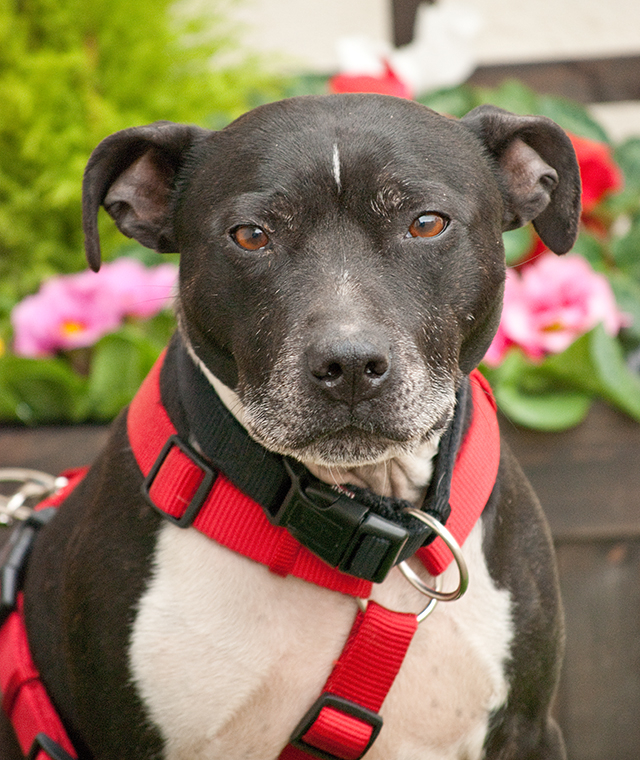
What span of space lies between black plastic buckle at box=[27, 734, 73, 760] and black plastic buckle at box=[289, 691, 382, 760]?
1.55ft

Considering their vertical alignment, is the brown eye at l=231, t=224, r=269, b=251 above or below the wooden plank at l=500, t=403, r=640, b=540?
above

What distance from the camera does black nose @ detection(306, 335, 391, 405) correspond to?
124 centimetres

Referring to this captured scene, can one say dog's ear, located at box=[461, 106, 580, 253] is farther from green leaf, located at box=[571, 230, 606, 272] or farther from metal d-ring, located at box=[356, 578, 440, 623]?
green leaf, located at box=[571, 230, 606, 272]

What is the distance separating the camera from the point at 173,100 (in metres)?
3.52

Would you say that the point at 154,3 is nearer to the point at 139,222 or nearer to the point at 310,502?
the point at 139,222

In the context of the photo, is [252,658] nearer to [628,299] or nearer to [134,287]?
[134,287]

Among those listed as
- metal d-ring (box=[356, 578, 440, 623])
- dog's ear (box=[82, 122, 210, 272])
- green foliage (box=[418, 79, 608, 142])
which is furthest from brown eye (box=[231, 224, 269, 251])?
green foliage (box=[418, 79, 608, 142])

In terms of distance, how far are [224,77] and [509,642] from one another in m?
2.90

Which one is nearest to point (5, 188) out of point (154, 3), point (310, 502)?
point (154, 3)

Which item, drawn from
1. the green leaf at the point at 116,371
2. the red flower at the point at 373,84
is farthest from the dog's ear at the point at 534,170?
the red flower at the point at 373,84

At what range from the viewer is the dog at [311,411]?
1.37 metres

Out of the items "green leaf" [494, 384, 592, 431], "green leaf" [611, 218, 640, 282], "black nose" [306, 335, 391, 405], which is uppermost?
"black nose" [306, 335, 391, 405]

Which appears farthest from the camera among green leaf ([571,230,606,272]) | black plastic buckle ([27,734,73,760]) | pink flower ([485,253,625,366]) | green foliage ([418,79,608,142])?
green foliage ([418,79,608,142])

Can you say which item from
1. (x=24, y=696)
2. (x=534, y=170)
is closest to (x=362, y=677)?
(x=24, y=696)
